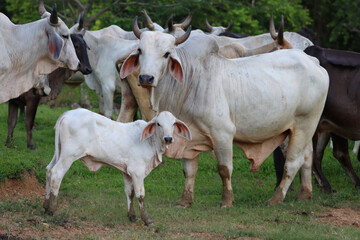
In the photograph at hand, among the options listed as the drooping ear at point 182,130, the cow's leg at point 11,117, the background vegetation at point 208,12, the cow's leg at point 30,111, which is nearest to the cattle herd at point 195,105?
the drooping ear at point 182,130

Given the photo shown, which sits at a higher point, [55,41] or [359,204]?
[55,41]

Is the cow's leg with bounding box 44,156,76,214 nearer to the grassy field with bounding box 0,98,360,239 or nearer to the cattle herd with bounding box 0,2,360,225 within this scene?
the cattle herd with bounding box 0,2,360,225

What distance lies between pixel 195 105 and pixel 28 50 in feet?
6.24

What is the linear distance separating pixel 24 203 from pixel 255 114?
2.77 m

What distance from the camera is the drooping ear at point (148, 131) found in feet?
21.2

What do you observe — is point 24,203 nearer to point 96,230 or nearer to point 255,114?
point 96,230

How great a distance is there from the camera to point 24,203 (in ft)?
22.4

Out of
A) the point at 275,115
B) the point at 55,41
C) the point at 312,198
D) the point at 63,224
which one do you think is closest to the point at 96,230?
the point at 63,224

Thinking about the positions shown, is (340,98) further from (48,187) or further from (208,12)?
(208,12)

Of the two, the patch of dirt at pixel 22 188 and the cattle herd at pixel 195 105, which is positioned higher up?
the cattle herd at pixel 195 105

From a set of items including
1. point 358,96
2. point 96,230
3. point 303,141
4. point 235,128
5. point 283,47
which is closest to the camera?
point 96,230

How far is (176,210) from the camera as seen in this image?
24.1ft

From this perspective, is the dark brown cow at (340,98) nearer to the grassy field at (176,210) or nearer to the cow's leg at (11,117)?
the grassy field at (176,210)

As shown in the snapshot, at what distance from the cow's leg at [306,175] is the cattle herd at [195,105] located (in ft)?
0.04
